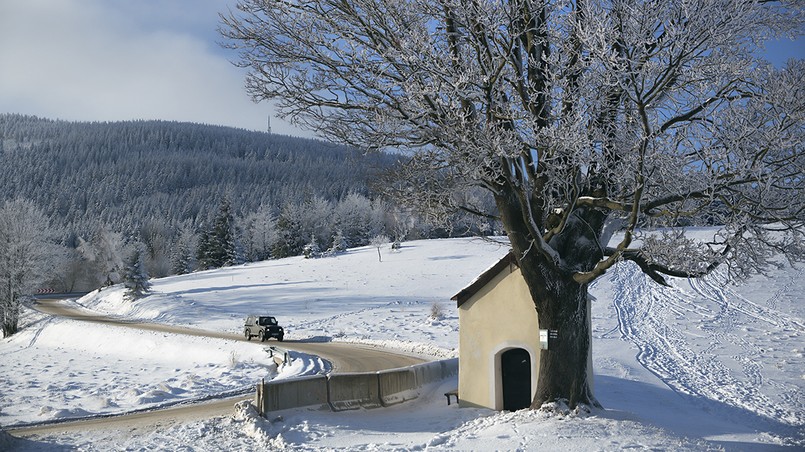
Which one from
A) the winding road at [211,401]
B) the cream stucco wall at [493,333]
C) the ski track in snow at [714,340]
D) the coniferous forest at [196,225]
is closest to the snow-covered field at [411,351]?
the ski track in snow at [714,340]

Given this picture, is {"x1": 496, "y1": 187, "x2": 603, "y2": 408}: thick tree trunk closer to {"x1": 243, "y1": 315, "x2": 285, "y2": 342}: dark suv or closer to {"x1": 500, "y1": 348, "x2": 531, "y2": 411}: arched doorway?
{"x1": 500, "y1": 348, "x2": 531, "y2": 411}: arched doorway

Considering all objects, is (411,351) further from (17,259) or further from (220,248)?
(220,248)

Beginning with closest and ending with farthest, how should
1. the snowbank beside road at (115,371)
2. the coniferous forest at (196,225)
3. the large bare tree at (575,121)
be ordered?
1. the large bare tree at (575,121)
2. the snowbank beside road at (115,371)
3. the coniferous forest at (196,225)

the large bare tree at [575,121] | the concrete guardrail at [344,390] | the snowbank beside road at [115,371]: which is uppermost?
the large bare tree at [575,121]

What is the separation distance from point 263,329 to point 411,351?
9163mm

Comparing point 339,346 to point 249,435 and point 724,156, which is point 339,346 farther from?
point 724,156

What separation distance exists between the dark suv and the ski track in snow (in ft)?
63.4

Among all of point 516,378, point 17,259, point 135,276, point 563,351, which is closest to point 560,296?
point 563,351

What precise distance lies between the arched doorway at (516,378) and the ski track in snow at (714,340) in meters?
4.78

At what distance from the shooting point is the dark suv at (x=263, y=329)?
35.5m

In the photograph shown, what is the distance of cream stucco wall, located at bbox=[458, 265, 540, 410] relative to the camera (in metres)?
14.0

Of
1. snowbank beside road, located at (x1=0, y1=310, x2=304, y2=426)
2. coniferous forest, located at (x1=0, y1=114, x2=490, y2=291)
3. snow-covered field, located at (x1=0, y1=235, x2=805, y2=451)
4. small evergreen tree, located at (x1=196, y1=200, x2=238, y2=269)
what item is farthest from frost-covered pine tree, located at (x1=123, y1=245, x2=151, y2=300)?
small evergreen tree, located at (x1=196, y1=200, x2=238, y2=269)

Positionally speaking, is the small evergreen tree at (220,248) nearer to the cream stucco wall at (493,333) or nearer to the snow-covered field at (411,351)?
the snow-covered field at (411,351)

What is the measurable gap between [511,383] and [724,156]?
8095 millimetres
